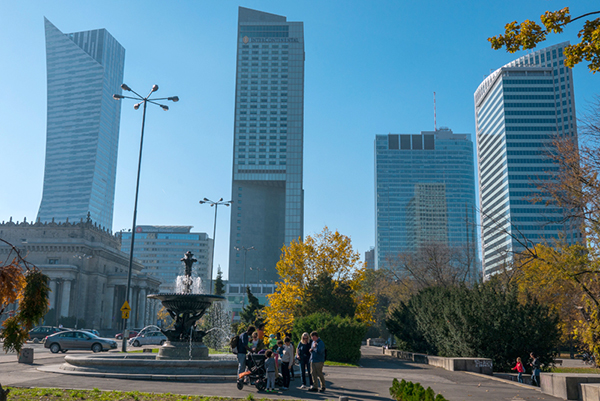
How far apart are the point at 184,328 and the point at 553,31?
655 inches

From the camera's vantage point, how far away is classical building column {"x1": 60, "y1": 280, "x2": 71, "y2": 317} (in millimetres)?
85000

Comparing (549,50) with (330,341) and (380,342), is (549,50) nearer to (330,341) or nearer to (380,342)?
(380,342)

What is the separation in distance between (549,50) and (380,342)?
154005mm

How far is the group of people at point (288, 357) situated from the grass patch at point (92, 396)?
225cm

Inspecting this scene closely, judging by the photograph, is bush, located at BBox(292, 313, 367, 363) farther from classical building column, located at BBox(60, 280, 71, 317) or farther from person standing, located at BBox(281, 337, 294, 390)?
classical building column, located at BBox(60, 280, 71, 317)

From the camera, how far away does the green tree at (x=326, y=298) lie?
31.8 meters

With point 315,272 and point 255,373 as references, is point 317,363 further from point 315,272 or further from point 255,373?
point 315,272

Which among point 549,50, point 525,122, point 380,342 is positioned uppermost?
point 549,50

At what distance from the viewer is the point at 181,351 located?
19.4 meters

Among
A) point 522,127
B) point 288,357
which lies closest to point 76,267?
point 288,357

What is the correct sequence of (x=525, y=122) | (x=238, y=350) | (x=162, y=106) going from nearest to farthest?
(x=238, y=350), (x=162, y=106), (x=525, y=122)

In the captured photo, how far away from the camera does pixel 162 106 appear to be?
31938 mm

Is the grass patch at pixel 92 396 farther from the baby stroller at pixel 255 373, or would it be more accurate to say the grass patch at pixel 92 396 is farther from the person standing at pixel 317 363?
the person standing at pixel 317 363

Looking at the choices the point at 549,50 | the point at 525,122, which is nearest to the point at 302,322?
the point at 525,122
